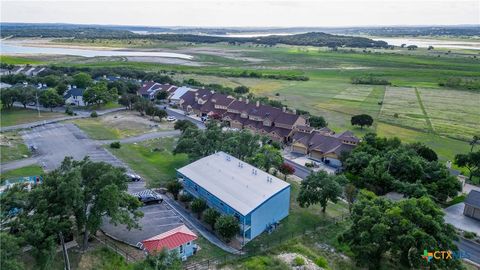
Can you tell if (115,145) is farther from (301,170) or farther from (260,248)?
(260,248)

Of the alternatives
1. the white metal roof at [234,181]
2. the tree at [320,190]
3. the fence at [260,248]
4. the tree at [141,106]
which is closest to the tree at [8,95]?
the tree at [141,106]

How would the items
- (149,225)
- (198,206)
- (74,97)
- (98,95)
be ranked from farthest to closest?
(74,97)
(98,95)
(198,206)
(149,225)

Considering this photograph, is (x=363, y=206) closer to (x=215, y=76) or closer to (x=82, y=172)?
(x=82, y=172)

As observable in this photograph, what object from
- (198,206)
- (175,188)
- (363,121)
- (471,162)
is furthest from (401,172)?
(363,121)

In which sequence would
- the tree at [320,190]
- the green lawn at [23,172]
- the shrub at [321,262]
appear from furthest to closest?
the green lawn at [23,172] → the tree at [320,190] → the shrub at [321,262]

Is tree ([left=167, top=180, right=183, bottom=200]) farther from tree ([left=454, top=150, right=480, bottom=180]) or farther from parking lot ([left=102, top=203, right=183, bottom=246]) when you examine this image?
tree ([left=454, top=150, right=480, bottom=180])

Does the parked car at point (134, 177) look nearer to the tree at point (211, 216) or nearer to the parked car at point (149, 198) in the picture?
the parked car at point (149, 198)

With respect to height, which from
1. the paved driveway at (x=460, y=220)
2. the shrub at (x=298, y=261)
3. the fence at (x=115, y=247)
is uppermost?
the shrub at (x=298, y=261)

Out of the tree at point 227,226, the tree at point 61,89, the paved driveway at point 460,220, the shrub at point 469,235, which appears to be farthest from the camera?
the tree at point 61,89
